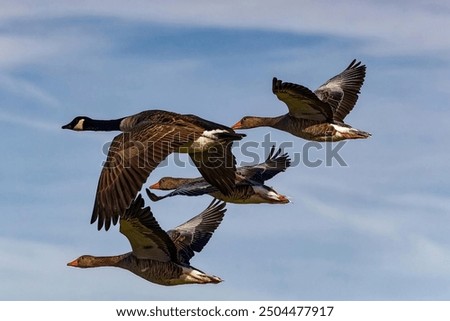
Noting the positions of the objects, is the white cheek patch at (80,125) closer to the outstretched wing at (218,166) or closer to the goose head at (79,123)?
the goose head at (79,123)

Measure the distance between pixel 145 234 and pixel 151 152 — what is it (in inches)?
73.0

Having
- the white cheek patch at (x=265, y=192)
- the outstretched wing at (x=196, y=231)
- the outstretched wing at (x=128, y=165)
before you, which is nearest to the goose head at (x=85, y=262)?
the outstretched wing at (x=196, y=231)

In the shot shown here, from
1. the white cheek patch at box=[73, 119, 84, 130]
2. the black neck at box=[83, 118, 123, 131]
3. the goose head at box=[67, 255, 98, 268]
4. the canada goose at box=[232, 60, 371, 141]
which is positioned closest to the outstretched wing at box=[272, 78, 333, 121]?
the canada goose at box=[232, 60, 371, 141]

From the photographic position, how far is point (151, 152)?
47.3 ft

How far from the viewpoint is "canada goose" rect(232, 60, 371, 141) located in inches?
704

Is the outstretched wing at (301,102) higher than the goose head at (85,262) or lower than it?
higher

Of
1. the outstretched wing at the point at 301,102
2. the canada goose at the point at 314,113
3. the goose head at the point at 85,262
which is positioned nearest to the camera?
the outstretched wing at the point at 301,102

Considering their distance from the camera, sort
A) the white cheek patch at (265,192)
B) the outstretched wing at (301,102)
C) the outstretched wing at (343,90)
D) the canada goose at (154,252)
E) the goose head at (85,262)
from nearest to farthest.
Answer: the canada goose at (154,252) → the outstretched wing at (301,102) → the goose head at (85,262) → the white cheek patch at (265,192) → the outstretched wing at (343,90)

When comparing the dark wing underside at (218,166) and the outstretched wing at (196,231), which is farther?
the outstretched wing at (196,231)

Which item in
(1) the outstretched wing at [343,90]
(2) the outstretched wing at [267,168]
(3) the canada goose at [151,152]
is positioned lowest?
(3) the canada goose at [151,152]

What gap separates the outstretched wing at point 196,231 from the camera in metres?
Answer: 17.2

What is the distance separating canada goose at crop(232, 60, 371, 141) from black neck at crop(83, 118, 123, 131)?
103 inches

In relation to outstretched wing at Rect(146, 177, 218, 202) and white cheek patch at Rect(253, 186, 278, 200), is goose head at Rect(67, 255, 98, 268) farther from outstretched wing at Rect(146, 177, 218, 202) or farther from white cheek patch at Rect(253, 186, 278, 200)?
white cheek patch at Rect(253, 186, 278, 200)

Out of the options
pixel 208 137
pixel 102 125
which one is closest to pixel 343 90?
pixel 102 125
